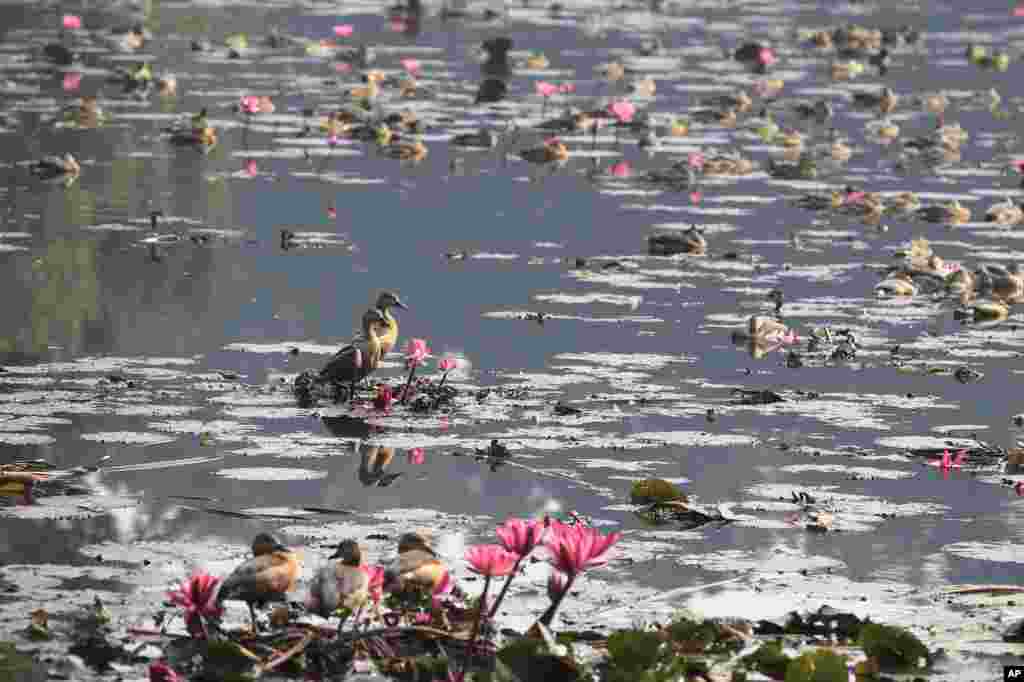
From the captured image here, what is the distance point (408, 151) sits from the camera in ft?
90.3

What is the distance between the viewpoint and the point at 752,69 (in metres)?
39.2

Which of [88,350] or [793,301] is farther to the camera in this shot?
[793,301]

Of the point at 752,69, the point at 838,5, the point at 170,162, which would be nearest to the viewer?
the point at 170,162

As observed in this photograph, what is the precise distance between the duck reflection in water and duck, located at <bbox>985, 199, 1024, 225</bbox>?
1224 cm

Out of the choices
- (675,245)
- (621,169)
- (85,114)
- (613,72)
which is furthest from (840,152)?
(85,114)

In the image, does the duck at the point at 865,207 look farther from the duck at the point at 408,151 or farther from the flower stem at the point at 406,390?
the flower stem at the point at 406,390

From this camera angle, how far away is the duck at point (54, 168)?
24812mm

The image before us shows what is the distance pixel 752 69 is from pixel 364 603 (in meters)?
30.9

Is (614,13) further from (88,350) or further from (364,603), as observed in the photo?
(364,603)

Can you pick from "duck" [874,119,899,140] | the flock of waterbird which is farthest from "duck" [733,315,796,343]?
"duck" [874,119,899,140]

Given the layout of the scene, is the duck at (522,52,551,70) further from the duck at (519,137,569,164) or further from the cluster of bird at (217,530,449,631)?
the cluster of bird at (217,530,449,631)

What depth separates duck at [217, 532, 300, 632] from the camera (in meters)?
9.41

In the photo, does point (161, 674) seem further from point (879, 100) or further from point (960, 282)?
point (879, 100)

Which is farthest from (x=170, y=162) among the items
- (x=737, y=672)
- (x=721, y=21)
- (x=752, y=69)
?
(x=721, y=21)
